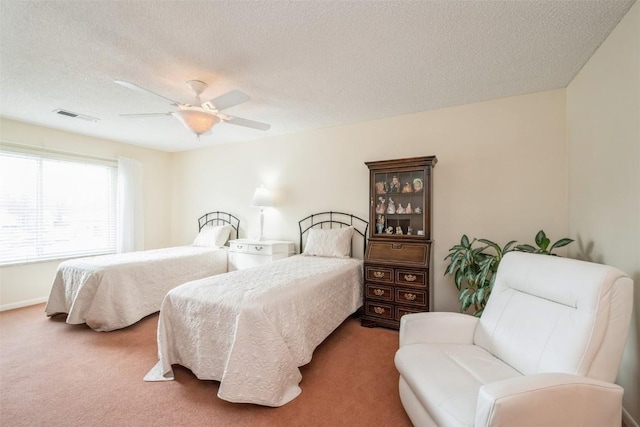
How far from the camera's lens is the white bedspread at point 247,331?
1.72m

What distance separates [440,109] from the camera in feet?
10.2

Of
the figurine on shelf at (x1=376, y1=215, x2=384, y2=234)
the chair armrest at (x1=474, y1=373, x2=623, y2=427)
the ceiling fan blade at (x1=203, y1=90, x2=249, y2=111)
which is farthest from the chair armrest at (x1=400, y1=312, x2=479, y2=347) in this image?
the ceiling fan blade at (x1=203, y1=90, x2=249, y2=111)

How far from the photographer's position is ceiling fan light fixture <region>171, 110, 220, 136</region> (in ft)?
7.11

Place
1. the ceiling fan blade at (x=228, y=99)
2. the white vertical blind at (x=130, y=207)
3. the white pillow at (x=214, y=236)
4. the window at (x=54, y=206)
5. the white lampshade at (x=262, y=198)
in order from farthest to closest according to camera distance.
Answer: the white vertical blind at (x=130, y=207)
the white pillow at (x=214, y=236)
the white lampshade at (x=262, y=198)
the window at (x=54, y=206)
the ceiling fan blade at (x=228, y=99)

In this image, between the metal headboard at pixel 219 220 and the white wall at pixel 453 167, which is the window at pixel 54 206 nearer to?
the metal headboard at pixel 219 220

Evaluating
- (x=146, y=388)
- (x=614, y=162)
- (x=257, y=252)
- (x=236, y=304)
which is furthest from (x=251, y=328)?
(x=614, y=162)

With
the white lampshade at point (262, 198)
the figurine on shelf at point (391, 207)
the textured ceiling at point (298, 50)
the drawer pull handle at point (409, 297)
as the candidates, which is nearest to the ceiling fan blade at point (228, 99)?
the textured ceiling at point (298, 50)

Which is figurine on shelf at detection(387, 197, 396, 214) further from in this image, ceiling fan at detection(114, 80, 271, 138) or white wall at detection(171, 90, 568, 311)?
ceiling fan at detection(114, 80, 271, 138)

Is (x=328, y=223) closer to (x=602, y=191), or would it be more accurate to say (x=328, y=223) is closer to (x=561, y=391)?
(x=602, y=191)

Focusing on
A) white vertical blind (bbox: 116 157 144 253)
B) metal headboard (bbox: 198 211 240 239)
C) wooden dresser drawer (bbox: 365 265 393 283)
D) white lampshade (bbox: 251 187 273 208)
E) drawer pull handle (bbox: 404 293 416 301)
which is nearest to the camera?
drawer pull handle (bbox: 404 293 416 301)

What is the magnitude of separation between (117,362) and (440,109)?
159 inches

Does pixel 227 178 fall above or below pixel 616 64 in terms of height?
below

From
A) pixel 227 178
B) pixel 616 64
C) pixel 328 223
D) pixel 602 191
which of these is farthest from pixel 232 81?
A: pixel 602 191

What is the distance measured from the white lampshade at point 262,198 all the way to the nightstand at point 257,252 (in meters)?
0.54
